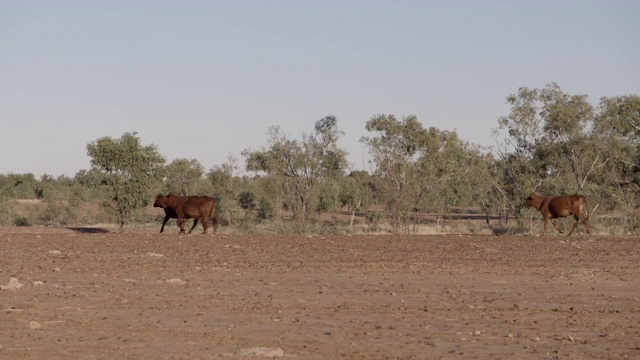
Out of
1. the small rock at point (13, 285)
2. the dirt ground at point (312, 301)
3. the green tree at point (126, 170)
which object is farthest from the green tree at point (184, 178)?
the small rock at point (13, 285)

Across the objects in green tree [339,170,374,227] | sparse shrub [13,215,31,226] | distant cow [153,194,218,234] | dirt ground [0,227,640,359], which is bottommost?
dirt ground [0,227,640,359]

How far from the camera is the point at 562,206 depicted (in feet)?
112

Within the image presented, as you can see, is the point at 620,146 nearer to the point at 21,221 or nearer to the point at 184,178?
the point at 21,221

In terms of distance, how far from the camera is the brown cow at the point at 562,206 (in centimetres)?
3375

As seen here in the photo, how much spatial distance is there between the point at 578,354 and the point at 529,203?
80.8ft

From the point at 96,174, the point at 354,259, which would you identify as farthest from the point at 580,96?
the point at 354,259

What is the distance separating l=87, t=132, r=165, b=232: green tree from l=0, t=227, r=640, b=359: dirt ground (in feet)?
36.8

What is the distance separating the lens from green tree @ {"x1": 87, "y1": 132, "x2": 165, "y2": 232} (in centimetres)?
3756

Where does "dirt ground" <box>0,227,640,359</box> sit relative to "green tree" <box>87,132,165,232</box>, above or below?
below

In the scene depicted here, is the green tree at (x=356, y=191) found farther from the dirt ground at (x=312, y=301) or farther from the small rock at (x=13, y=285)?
the small rock at (x=13, y=285)

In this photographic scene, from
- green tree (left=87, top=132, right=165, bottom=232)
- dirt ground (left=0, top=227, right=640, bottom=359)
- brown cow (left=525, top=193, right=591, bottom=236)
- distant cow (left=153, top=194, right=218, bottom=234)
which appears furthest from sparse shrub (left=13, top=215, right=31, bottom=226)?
brown cow (left=525, top=193, right=591, bottom=236)

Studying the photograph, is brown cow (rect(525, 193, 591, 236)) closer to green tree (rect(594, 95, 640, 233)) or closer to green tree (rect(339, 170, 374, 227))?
green tree (rect(594, 95, 640, 233))

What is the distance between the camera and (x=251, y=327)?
1260 cm

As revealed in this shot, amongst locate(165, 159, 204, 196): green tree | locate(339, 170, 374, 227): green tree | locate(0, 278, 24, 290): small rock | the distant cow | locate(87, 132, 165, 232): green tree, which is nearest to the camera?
locate(0, 278, 24, 290): small rock
